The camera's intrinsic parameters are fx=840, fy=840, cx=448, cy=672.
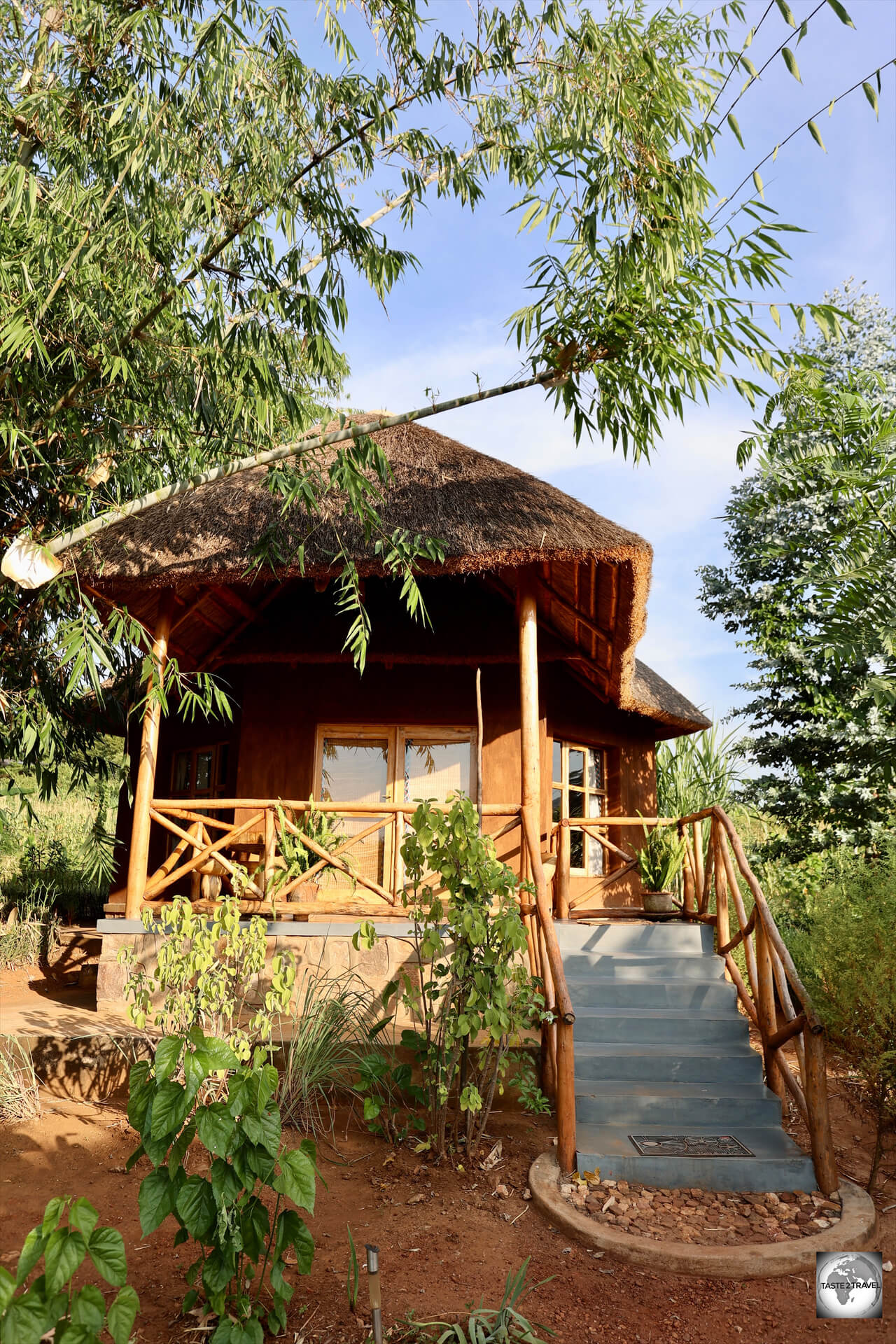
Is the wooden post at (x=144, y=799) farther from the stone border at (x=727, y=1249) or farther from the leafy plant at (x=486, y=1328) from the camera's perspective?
the leafy plant at (x=486, y=1328)

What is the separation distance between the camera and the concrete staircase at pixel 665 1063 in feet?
12.5

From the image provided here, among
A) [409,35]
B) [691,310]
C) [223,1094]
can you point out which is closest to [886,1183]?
[223,1094]

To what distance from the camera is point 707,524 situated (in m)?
11.1

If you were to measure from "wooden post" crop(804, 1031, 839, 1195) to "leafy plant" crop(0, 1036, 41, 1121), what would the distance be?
3.79 meters

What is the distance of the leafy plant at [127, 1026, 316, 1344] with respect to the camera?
2.34 metres

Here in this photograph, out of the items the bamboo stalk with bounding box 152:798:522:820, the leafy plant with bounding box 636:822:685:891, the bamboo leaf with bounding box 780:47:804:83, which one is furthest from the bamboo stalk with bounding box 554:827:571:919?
the bamboo leaf with bounding box 780:47:804:83

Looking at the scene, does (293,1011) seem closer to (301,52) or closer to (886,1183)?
(886,1183)

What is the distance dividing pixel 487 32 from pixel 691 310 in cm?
260

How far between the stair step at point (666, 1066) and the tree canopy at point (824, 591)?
307 cm

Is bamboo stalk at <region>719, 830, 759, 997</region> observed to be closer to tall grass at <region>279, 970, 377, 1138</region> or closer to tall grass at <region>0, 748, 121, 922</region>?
tall grass at <region>279, 970, 377, 1138</region>

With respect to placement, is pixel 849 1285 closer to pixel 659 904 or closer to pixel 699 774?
pixel 659 904

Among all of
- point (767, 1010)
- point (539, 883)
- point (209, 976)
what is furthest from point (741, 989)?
point (209, 976)

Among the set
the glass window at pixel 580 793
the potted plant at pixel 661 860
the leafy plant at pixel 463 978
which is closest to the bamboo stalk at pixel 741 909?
the leafy plant at pixel 463 978

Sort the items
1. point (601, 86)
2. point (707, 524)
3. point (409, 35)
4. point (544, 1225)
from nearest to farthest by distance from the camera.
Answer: point (544, 1225)
point (601, 86)
point (409, 35)
point (707, 524)
